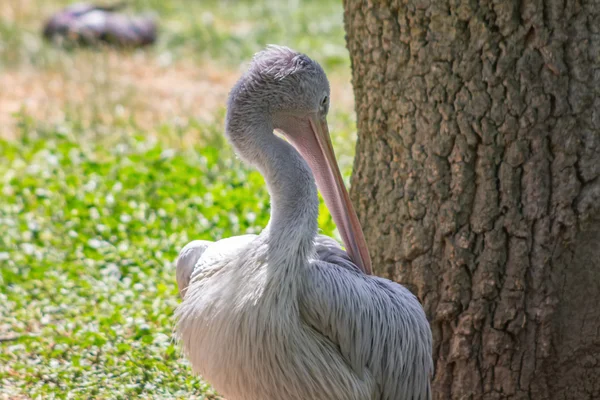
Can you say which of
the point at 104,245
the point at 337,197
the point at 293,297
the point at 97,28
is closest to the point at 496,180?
the point at 337,197

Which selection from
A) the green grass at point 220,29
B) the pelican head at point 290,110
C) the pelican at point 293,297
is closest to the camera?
the pelican at point 293,297

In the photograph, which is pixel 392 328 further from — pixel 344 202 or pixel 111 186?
pixel 111 186

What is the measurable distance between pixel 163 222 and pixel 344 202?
2.59 meters

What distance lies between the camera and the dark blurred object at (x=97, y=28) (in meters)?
10.9

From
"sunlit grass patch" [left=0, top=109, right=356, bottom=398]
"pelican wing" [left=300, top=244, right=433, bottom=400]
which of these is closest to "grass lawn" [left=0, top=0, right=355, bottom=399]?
"sunlit grass patch" [left=0, top=109, right=356, bottom=398]

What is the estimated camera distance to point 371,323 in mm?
3467

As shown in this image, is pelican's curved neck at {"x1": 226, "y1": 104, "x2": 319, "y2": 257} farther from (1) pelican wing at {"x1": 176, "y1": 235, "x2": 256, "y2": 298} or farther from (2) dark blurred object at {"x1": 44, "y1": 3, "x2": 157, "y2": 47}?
(2) dark blurred object at {"x1": 44, "y1": 3, "x2": 157, "y2": 47}

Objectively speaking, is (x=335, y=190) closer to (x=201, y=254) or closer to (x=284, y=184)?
(x=284, y=184)

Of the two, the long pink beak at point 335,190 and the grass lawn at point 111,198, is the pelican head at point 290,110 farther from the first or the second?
the grass lawn at point 111,198

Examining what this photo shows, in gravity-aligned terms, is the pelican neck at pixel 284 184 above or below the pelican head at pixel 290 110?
below

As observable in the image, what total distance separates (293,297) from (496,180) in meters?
1.16

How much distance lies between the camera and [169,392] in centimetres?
426

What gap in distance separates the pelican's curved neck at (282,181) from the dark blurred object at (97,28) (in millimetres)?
7678

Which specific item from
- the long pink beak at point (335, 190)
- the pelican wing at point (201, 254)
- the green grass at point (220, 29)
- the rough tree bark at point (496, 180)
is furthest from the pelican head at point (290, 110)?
the green grass at point (220, 29)
